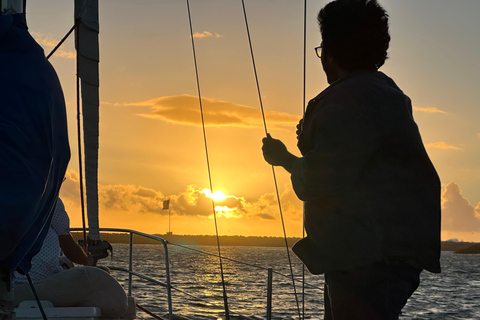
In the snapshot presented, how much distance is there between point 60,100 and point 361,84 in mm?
945

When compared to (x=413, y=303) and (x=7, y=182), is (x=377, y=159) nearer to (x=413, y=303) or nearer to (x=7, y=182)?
(x=7, y=182)

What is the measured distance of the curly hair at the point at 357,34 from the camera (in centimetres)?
208

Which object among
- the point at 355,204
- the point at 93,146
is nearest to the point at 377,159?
the point at 355,204

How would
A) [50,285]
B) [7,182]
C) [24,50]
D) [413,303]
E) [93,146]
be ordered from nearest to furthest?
[7,182] → [24,50] → [50,285] → [93,146] → [413,303]

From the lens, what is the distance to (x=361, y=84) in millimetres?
1963

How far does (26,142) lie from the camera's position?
3.95 ft

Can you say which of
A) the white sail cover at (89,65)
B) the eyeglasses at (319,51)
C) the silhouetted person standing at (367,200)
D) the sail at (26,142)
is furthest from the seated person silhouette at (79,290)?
the sail at (26,142)

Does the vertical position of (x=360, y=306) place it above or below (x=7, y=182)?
below

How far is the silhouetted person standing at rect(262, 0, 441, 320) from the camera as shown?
1.84m

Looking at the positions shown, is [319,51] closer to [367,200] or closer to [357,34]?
[357,34]

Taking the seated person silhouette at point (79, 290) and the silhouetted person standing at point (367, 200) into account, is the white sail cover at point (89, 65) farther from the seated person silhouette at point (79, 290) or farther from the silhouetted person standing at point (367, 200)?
the silhouetted person standing at point (367, 200)

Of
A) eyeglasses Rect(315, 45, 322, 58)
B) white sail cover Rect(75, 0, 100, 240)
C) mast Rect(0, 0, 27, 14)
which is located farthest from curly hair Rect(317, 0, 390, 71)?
white sail cover Rect(75, 0, 100, 240)

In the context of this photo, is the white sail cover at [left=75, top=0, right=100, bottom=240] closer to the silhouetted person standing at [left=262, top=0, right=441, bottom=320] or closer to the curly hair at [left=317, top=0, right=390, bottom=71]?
the curly hair at [left=317, top=0, right=390, bottom=71]

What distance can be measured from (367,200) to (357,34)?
0.55 metres
